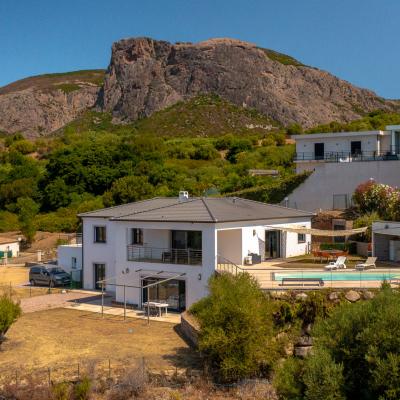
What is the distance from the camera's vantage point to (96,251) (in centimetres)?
3183

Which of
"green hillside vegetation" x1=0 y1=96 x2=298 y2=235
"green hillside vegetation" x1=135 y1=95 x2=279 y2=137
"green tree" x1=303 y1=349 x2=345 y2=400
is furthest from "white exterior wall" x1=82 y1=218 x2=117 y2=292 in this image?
"green hillside vegetation" x1=135 y1=95 x2=279 y2=137

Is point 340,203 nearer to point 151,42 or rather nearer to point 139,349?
point 139,349

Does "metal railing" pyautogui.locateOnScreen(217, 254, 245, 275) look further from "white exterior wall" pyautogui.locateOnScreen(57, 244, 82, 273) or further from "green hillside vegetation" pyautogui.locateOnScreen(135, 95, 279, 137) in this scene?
"green hillside vegetation" pyautogui.locateOnScreen(135, 95, 279, 137)

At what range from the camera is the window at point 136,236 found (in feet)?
91.8

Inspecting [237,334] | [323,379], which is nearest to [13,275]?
[237,334]

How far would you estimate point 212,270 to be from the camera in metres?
24.4

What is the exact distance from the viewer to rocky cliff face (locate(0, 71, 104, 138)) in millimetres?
166375

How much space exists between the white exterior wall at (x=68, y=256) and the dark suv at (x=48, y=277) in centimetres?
76

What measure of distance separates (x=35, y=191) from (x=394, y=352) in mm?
61467

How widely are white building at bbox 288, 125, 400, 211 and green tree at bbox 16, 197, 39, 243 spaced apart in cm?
2311

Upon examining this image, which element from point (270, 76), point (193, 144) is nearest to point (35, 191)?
point (193, 144)

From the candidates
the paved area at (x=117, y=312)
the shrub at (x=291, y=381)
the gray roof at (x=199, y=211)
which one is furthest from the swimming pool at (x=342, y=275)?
the shrub at (x=291, y=381)

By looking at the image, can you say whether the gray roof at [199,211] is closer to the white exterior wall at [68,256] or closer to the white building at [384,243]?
the white exterior wall at [68,256]

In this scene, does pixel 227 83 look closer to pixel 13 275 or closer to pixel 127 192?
pixel 127 192
